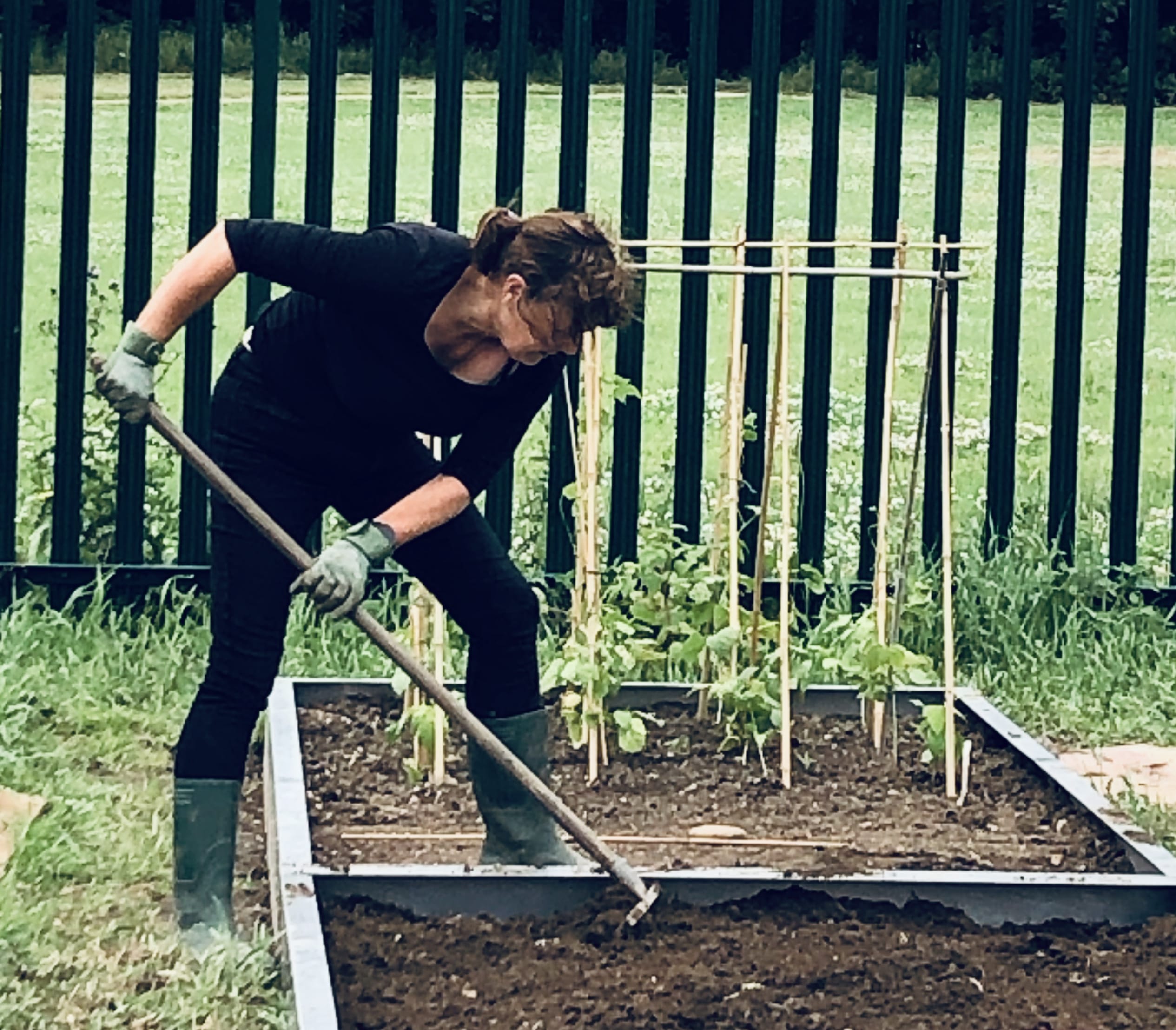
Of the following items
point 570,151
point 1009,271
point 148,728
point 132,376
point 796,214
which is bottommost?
point 148,728

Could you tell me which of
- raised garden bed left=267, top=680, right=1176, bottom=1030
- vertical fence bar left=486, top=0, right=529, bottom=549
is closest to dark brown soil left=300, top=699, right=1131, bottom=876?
raised garden bed left=267, top=680, right=1176, bottom=1030

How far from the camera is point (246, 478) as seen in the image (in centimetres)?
425

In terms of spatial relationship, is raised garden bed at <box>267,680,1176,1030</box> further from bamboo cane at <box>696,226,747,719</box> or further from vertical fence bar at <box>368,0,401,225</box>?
vertical fence bar at <box>368,0,401,225</box>

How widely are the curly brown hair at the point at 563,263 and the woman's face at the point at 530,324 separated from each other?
0.04 feet

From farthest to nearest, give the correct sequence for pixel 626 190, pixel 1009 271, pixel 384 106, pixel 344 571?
pixel 1009 271
pixel 626 190
pixel 384 106
pixel 344 571

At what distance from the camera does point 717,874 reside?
4184 millimetres

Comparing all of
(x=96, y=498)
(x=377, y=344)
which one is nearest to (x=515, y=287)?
(x=377, y=344)

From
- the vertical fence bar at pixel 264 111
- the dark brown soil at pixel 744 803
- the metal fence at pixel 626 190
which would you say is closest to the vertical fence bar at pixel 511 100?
the metal fence at pixel 626 190

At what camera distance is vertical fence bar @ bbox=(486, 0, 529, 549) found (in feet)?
21.1

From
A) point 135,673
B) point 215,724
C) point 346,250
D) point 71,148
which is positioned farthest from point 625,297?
point 71,148

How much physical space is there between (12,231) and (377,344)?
264cm

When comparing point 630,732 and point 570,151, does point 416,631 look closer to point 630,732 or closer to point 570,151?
point 630,732

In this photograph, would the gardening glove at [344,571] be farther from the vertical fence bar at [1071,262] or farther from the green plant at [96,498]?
the vertical fence bar at [1071,262]

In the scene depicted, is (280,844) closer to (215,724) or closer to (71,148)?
(215,724)
